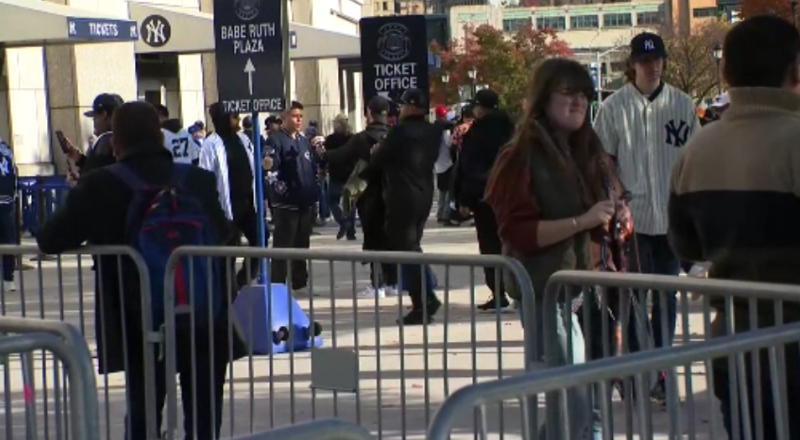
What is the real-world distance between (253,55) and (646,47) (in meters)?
3.62

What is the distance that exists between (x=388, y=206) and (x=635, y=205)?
4.09 m

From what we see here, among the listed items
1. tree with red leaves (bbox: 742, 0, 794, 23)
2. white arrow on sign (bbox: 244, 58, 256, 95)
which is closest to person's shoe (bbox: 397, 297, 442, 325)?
white arrow on sign (bbox: 244, 58, 256, 95)

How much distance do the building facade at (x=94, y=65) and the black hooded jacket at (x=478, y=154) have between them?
9.72 metres

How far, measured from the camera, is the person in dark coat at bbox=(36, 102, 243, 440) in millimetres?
6688

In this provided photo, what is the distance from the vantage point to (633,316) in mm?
5844

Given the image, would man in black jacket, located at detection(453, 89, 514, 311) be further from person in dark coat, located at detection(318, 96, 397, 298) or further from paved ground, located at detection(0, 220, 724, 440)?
paved ground, located at detection(0, 220, 724, 440)

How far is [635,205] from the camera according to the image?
837 cm

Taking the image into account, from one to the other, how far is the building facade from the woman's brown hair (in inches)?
590

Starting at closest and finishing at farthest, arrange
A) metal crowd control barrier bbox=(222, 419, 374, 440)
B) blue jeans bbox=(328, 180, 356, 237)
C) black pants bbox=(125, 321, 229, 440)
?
metal crowd control barrier bbox=(222, 419, 374, 440) < black pants bbox=(125, 321, 229, 440) < blue jeans bbox=(328, 180, 356, 237)

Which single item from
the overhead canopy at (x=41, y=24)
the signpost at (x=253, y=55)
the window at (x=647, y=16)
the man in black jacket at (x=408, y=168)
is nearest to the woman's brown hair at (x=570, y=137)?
the signpost at (x=253, y=55)

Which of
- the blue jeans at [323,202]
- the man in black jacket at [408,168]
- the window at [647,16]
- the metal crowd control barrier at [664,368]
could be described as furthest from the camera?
the window at [647,16]

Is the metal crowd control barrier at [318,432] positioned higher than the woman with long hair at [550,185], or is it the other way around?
the woman with long hair at [550,185]

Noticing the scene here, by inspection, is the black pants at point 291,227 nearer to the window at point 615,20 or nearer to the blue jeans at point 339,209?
the blue jeans at point 339,209

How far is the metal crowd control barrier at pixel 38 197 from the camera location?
21.3 metres
